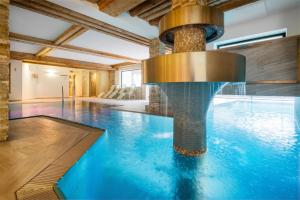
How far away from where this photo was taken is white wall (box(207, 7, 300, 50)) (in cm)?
286

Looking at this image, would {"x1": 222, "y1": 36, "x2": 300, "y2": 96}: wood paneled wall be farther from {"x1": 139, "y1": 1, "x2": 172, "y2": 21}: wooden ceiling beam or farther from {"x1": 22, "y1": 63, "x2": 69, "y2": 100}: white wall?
{"x1": 22, "y1": 63, "x2": 69, "y2": 100}: white wall

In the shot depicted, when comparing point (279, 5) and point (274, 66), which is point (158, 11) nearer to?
point (279, 5)

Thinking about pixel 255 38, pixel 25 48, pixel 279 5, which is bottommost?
pixel 255 38

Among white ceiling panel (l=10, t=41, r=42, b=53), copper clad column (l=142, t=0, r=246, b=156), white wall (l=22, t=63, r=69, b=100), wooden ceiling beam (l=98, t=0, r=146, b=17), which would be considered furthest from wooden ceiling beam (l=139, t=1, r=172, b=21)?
white wall (l=22, t=63, r=69, b=100)

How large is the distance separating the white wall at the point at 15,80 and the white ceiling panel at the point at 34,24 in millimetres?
4219

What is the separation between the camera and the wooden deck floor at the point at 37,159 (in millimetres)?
1027

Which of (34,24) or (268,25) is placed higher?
(34,24)

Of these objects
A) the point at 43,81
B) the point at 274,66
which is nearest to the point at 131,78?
the point at 43,81

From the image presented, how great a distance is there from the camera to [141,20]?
157 inches

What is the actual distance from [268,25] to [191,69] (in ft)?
10.0

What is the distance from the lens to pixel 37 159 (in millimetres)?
1443

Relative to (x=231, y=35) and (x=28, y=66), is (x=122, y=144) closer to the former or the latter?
(x=231, y=35)

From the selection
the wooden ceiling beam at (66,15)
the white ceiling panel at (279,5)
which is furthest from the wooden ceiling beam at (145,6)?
the white ceiling panel at (279,5)

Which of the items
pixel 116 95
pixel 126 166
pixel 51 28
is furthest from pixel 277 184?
→ pixel 116 95
